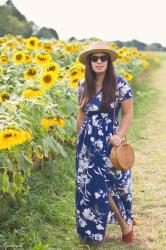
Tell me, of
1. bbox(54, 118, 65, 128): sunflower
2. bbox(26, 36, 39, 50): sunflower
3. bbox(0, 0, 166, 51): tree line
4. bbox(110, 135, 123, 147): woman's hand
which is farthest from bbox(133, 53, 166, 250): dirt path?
bbox(0, 0, 166, 51): tree line

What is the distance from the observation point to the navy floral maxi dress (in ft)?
11.9

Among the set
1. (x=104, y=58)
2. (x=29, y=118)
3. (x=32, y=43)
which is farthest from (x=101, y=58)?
(x=32, y=43)

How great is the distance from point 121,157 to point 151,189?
5.74 feet

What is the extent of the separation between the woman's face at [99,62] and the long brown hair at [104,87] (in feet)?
0.14

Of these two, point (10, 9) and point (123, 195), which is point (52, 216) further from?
point (10, 9)

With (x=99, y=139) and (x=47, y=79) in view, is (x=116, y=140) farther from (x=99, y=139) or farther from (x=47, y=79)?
(x=47, y=79)

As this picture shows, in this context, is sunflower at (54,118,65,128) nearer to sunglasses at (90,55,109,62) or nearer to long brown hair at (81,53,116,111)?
long brown hair at (81,53,116,111)

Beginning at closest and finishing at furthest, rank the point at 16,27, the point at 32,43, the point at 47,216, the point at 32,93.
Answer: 1. the point at 32,93
2. the point at 47,216
3. the point at 32,43
4. the point at 16,27

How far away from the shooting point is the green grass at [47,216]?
3.61m

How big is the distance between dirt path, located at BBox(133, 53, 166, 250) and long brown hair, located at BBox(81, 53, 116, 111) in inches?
40.9

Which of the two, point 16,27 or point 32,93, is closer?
point 32,93

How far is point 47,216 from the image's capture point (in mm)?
4113

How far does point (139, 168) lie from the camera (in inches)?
234

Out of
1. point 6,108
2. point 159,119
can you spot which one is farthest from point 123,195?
point 159,119
